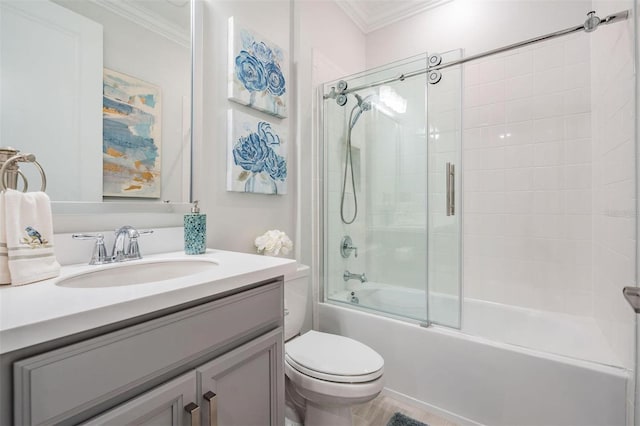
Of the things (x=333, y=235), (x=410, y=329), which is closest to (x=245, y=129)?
(x=333, y=235)

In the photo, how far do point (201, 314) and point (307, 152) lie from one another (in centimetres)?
141

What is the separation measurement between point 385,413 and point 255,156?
5.04ft

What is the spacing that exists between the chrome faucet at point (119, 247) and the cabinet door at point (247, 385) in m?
0.55

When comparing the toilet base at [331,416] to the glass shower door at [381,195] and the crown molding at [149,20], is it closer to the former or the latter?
the glass shower door at [381,195]

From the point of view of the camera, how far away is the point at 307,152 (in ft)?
6.43

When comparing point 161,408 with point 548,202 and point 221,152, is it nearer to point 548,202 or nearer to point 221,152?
point 221,152

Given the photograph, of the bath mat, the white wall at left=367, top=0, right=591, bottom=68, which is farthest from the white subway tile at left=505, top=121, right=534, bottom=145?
the bath mat

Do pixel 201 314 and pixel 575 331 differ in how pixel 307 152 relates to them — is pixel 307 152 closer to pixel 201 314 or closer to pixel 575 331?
pixel 201 314

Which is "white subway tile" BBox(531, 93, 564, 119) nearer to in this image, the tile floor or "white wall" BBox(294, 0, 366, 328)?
"white wall" BBox(294, 0, 366, 328)

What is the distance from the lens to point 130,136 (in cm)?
112

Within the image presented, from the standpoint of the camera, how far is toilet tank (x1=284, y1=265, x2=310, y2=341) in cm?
147

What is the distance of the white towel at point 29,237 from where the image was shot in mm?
702

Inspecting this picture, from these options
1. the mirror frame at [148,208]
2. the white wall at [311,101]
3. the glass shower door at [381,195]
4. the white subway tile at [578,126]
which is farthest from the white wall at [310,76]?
the white subway tile at [578,126]

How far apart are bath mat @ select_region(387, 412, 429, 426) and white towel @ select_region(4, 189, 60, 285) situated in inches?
61.5
